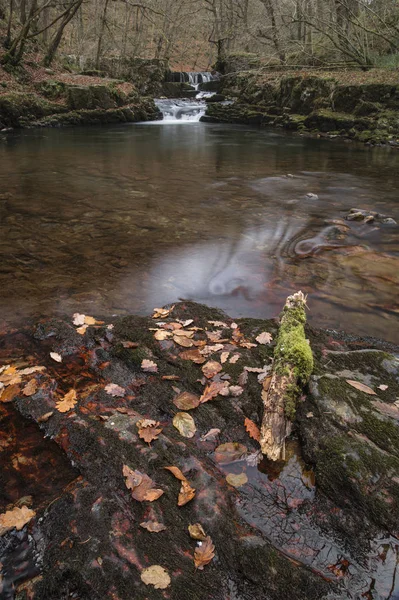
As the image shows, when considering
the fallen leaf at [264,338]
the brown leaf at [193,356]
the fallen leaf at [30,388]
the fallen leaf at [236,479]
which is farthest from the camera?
the fallen leaf at [264,338]

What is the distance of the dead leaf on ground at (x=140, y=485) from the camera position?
190cm

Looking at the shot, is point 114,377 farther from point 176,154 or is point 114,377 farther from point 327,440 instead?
point 176,154

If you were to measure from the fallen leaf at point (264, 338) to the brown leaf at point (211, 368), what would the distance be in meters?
0.52

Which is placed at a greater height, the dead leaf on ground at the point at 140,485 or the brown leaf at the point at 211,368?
the brown leaf at the point at 211,368

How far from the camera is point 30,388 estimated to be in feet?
8.90

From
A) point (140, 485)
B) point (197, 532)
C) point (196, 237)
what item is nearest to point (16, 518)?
point (140, 485)

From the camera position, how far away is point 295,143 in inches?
647

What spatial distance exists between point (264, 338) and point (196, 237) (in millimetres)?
3275

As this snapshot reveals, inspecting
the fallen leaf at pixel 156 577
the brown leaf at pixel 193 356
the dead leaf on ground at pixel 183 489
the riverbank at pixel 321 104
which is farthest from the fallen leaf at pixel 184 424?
the riverbank at pixel 321 104

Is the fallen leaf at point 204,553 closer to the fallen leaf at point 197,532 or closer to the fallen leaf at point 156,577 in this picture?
the fallen leaf at point 197,532

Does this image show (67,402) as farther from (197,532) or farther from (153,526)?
(197,532)

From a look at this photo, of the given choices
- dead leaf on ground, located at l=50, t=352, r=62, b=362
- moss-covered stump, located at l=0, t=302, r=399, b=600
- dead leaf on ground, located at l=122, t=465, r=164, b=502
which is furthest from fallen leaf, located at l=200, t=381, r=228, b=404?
dead leaf on ground, located at l=50, t=352, r=62, b=362

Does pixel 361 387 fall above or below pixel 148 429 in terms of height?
above

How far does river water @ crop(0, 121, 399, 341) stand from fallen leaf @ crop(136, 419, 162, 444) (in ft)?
6.09
